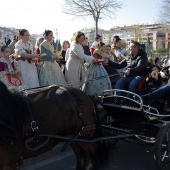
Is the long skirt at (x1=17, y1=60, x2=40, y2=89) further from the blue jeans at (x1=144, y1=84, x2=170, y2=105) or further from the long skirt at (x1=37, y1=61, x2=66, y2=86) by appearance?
the blue jeans at (x1=144, y1=84, x2=170, y2=105)

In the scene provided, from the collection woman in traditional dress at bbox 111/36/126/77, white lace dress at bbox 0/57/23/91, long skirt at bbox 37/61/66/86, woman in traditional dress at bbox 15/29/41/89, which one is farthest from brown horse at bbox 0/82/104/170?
woman in traditional dress at bbox 111/36/126/77

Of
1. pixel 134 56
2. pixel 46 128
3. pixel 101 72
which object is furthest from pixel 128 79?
pixel 46 128

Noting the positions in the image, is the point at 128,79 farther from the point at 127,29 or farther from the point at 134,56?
the point at 127,29

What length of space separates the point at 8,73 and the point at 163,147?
3.12 meters

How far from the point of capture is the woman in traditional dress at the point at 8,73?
524 cm

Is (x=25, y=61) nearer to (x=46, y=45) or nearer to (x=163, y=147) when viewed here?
(x=46, y=45)

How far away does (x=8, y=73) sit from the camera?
5.32 metres

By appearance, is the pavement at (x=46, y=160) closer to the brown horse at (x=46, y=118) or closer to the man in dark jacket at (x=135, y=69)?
the brown horse at (x=46, y=118)

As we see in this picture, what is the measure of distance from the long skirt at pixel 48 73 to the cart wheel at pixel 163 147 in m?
2.70

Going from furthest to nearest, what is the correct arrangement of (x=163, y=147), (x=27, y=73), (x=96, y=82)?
(x=96, y=82) → (x=27, y=73) → (x=163, y=147)

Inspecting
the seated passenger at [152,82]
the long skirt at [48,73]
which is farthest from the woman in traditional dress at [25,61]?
the seated passenger at [152,82]

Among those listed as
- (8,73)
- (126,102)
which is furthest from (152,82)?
(8,73)

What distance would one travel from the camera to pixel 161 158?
12.7 ft

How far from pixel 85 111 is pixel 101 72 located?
2571 mm
